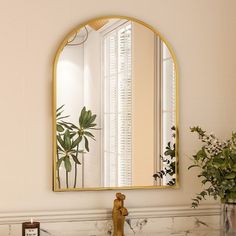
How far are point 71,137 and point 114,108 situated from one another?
0.25 m

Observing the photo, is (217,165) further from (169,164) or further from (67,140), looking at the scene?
(67,140)

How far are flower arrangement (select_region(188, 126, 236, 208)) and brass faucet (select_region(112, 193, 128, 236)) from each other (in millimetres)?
335

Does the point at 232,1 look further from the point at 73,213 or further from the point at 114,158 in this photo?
the point at 73,213

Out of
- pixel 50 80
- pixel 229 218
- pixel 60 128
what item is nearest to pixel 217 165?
pixel 229 218

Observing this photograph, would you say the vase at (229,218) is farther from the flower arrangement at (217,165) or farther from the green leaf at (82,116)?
the green leaf at (82,116)

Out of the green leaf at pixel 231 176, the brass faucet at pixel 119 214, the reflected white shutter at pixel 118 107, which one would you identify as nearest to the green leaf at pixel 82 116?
the reflected white shutter at pixel 118 107

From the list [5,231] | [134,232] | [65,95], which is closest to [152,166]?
[134,232]

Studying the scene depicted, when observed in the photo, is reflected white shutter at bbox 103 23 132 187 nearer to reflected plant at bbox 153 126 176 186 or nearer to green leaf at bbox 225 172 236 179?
reflected plant at bbox 153 126 176 186

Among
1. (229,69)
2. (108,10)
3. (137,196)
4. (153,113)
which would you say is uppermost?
(108,10)

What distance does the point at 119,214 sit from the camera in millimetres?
2412

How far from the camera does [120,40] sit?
2557 mm

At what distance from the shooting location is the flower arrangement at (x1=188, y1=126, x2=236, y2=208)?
239 cm

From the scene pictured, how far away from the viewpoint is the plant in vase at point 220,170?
94.1 inches

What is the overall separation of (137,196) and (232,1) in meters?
1.07
